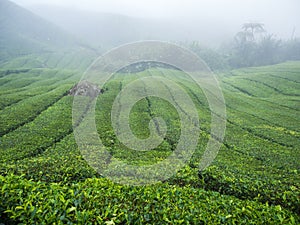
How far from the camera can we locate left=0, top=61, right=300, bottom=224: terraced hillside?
5828 millimetres

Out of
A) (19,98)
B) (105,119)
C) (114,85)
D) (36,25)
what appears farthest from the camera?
(36,25)

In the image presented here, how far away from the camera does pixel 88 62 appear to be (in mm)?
90125

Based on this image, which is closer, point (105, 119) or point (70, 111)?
point (105, 119)

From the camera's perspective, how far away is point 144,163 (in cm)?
1052

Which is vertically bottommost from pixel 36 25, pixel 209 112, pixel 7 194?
pixel 209 112

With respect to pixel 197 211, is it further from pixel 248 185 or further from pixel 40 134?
pixel 40 134

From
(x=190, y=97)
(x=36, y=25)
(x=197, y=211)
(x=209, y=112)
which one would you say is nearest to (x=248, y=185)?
(x=197, y=211)

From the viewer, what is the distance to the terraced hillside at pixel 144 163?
5828 millimetres

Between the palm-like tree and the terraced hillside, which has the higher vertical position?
the palm-like tree

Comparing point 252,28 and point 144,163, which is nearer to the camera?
point 144,163

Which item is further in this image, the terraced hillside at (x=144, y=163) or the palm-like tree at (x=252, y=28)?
the palm-like tree at (x=252, y=28)

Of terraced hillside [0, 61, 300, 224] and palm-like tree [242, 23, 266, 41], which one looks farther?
palm-like tree [242, 23, 266, 41]

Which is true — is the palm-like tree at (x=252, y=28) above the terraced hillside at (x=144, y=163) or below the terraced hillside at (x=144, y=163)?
above

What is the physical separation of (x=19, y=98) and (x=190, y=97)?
67.5 feet
